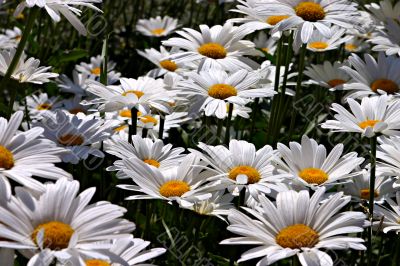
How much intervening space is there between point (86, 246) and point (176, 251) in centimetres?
71

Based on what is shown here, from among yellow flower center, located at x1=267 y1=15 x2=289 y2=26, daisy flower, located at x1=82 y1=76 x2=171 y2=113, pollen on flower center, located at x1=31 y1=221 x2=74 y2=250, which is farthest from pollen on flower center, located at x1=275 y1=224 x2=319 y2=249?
yellow flower center, located at x1=267 y1=15 x2=289 y2=26

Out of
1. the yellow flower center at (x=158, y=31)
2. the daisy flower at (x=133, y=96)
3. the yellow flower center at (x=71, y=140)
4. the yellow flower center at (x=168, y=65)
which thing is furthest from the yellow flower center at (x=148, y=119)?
the yellow flower center at (x=158, y=31)

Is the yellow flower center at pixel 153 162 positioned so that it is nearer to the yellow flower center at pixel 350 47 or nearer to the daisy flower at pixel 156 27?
the yellow flower center at pixel 350 47

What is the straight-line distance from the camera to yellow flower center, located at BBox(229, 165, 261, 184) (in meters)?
1.93

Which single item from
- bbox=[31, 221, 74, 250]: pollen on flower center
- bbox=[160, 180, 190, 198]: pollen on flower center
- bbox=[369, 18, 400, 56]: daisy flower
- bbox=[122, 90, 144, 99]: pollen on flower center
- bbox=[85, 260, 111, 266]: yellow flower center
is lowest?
bbox=[85, 260, 111, 266]: yellow flower center

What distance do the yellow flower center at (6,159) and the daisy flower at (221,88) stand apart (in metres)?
Answer: 0.76

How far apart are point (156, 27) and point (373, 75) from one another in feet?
5.82

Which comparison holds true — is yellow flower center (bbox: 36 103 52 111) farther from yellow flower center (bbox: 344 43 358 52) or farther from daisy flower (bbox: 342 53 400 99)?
yellow flower center (bbox: 344 43 358 52)

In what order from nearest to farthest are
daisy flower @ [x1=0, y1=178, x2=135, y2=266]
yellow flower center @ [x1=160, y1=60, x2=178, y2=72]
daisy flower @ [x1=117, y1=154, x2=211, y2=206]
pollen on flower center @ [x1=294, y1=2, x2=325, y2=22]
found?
daisy flower @ [x1=0, y1=178, x2=135, y2=266]
daisy flower @ [x1=117, y1=154, x2=211, y2=206]
pollen on flower center @ [x1=294, y1=2, x2=325, y2=22]
yellow flower center @ [x1=160, y1=60, x2=178, y2=72]

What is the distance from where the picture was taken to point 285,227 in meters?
1.67

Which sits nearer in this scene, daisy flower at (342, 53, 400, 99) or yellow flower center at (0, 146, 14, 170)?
yellow flower center at (0, 146, 14, 170)

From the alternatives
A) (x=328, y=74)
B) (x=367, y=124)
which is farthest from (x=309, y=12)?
(x=328, y=74)

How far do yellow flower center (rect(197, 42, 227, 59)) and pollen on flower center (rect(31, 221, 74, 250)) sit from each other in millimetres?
1254

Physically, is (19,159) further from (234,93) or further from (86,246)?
(234,93)
